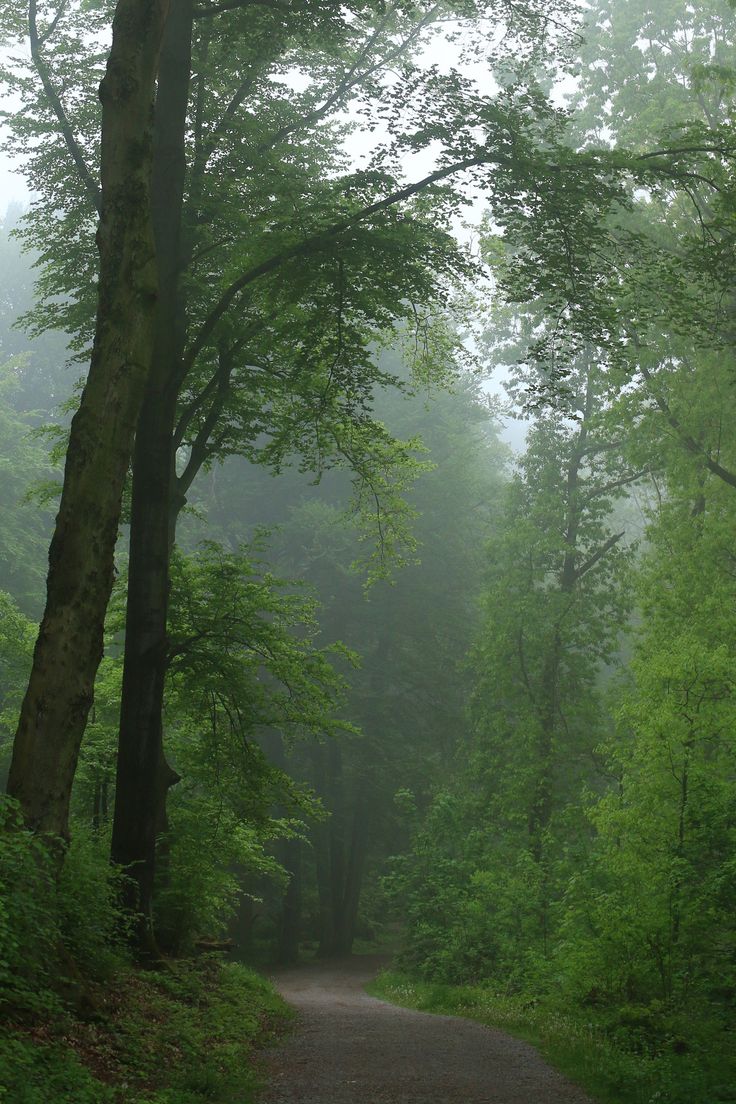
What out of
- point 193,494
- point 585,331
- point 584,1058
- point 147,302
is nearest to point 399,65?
point 585,331

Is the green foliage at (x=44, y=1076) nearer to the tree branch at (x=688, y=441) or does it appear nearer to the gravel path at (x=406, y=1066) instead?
the gravel path at (x=406, y=1066)

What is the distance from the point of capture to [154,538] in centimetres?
1073

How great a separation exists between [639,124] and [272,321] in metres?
13.7

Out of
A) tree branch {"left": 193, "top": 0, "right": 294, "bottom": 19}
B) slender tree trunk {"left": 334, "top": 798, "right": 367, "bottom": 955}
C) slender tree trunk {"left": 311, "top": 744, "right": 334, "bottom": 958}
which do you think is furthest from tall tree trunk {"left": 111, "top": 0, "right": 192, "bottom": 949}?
slender tree trunk {"left": 334, "top": 798, "right": 367, "bottom": 955}

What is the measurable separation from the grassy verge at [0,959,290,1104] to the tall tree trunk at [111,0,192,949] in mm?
1193

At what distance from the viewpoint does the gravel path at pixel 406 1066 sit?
24.0 ft

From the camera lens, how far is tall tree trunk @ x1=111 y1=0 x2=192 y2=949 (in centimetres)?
1030

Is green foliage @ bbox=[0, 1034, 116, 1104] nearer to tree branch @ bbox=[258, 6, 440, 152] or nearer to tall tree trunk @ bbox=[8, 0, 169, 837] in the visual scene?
tall tree trunk @ bbox=[8, 0, 169, 837]

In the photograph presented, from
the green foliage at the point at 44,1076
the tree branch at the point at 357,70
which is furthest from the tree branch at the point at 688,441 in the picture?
the green foliage at the point at 44,1076

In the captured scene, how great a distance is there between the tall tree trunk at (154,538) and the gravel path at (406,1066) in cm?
233

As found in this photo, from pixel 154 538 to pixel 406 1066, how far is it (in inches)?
216

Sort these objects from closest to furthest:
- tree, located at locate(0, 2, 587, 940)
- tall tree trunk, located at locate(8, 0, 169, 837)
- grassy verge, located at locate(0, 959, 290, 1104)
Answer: grassy verge, located at locate(0, 959, 290, 1104)
tall tree trunk, located at locate(8, 0, 169, 837)
tree, located at locate(0, 2, 587, 940)

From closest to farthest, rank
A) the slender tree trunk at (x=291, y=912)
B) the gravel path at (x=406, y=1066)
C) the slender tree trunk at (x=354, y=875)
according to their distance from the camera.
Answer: the gravel path at (x=406, y=1066), the slender tree trunk at (x=291, y=912), the slender tree trunk at (x=354, y=875)

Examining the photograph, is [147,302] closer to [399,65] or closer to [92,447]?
[92,447]
